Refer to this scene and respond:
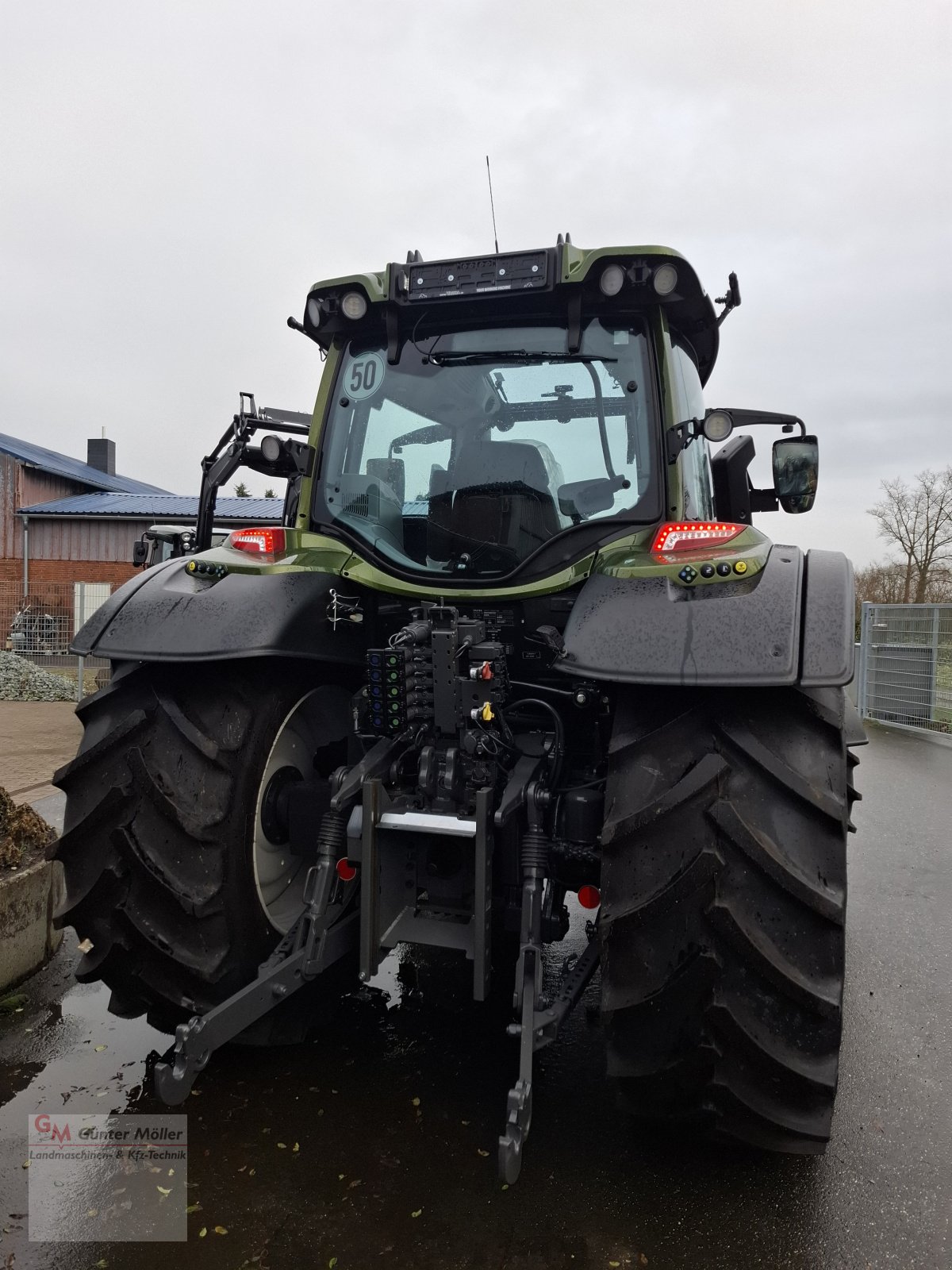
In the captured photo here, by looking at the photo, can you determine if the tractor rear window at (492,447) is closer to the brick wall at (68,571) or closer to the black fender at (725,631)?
the black fender at (725,631)

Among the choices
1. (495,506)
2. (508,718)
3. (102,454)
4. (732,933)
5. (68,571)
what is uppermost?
(102,454)

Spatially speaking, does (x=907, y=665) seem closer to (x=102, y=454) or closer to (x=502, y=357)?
(x=502, y=357)

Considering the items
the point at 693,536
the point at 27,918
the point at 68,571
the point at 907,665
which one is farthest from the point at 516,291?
the point at 68,571

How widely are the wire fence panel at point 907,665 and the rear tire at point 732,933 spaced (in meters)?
10.1

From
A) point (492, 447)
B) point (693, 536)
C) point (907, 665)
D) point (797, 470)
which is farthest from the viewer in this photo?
point (907, 665)

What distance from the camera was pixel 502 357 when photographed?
3.10 metres

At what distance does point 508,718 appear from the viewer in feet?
9.76

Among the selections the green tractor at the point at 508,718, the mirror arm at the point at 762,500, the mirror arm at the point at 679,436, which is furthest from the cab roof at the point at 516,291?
the mirror arm at the point at 762,500

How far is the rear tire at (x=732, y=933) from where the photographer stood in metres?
2.10

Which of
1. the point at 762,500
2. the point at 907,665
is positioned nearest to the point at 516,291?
the point at 762,500

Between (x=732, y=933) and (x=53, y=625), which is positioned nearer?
(x=732, y=933)

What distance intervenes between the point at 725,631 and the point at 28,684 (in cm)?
1363

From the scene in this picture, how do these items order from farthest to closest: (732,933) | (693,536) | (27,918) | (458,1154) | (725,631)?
(27,918)
(693,536)
(458,1154)
(725,631)
(732,933)

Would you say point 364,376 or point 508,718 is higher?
point 364,376
